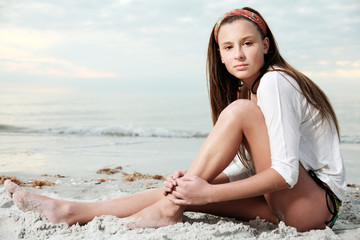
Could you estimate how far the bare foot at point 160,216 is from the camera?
2.03 meters

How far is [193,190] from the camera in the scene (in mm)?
1941

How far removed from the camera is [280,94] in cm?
185

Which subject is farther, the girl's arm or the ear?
the ear

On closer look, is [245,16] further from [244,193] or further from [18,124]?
[18,124]

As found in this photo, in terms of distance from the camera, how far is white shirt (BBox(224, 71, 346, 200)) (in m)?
1.81

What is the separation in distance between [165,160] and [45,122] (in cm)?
870

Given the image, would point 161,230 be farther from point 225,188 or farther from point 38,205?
point 38,205

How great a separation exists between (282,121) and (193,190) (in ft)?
1.96

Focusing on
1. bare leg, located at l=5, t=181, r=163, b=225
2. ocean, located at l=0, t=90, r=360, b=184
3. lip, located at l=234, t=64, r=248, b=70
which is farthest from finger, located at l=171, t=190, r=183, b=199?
ocean, located at l=0, t=90, r=360, b=184

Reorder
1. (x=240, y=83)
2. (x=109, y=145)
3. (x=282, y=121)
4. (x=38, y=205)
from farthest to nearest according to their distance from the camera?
(x=109, y=145) → (x=240, y=83) → (x=38, y=205) → (x=282, y=121)

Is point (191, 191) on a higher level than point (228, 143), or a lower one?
lower

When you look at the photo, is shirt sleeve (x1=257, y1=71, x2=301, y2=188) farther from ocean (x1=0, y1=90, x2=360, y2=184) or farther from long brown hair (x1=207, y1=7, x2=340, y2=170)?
ocean (x1=0, y1=90, x2=360, y2=184)

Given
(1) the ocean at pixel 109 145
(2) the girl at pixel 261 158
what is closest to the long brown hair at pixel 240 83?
(2) the girl at pixel 261 158

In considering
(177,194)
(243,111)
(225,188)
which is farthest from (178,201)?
(243,111)
